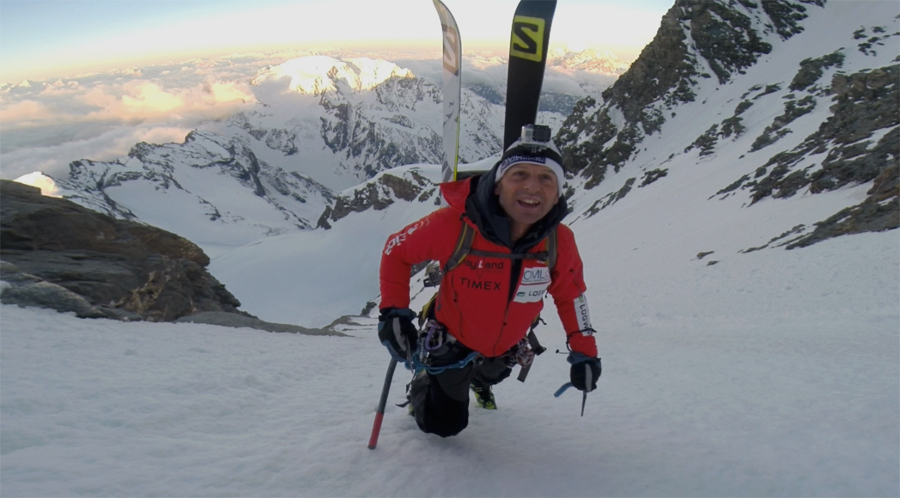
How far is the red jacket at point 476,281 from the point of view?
12.1 feet

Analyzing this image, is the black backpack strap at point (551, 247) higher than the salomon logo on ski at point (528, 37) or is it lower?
lower

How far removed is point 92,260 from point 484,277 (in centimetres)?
1209

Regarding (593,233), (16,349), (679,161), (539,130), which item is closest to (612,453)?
(539,130)

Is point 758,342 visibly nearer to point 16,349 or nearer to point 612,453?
point 612,453

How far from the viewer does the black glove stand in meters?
3.82

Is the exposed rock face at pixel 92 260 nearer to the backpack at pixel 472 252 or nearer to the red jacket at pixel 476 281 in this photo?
the red jacket at pixel 476 281

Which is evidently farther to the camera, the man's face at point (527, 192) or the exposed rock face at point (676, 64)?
the exposed rock face at point (676, 64)

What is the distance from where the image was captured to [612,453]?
3887 millimetres

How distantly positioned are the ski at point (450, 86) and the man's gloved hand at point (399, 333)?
5401 millimetres

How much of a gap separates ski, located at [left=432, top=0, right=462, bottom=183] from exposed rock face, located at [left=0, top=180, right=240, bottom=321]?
256 inches

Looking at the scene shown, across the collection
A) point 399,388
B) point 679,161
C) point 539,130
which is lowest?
point 679,161

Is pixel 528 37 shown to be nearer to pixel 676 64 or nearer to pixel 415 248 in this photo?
pixel 415 248

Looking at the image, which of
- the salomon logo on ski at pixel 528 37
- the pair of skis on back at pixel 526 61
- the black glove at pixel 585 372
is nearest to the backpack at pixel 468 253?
the black glove at pixel 585 372

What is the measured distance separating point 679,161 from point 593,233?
736 inches
